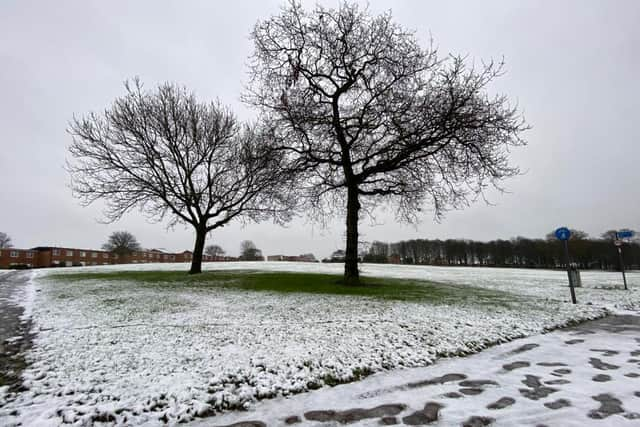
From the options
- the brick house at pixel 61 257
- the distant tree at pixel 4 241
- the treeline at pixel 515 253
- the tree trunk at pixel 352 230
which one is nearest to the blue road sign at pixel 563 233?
the tree trunk at pixel 352 230

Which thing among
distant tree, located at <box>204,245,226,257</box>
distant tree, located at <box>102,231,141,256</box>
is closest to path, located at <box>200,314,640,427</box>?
distant tree, located at <box>102,231,141,256</box>

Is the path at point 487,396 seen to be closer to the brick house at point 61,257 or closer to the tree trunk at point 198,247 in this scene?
the tree trunk at point 198,247

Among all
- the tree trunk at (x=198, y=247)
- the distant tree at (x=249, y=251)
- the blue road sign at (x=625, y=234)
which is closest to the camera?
the blue road sign at (x=625, y=234)

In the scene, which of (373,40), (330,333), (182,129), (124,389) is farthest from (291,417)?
(182,129)

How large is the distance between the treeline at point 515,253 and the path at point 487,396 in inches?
2303

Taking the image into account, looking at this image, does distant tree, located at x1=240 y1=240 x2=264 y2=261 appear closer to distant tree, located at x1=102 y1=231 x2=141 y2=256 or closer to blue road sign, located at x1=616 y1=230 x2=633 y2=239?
distant tree, located at x1=102 y1=231 x2=141 y2=256

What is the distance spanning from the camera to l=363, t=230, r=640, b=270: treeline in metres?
76.0

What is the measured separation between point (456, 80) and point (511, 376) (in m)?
11.6

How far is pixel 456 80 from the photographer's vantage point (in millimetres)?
12227

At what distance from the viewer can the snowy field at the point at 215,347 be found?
351 cm

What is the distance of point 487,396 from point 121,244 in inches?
3057

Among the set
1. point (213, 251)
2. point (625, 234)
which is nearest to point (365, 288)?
point (625, 234)

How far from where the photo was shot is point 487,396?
3.76m

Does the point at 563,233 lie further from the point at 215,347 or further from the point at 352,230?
the point at 215,347
